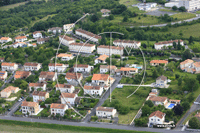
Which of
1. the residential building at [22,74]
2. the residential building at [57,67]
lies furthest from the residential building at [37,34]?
the residential building at [22,74]

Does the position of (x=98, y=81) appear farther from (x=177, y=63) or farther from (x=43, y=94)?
(x=177, y=63)

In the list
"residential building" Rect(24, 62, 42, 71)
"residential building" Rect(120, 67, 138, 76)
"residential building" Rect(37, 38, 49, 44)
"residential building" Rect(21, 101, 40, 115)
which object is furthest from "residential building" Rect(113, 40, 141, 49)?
"residential building" Rect(21, 101, 40, 115)

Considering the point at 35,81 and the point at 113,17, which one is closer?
the point at 35,81

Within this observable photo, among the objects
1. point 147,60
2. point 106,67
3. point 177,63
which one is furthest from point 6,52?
point 177,63

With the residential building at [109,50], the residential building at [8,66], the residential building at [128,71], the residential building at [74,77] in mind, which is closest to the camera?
the residential building at [74,77]

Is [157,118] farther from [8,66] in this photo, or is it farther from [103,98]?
[8,66]

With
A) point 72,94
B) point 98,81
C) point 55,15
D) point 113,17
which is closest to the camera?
point 72,94

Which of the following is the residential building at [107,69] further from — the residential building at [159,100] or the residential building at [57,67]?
the residential building at [159,100]
